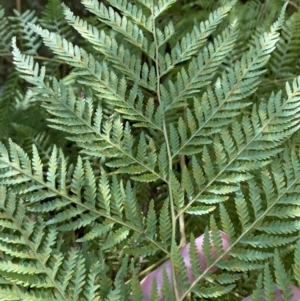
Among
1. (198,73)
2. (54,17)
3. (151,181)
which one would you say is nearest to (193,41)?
(198,73)

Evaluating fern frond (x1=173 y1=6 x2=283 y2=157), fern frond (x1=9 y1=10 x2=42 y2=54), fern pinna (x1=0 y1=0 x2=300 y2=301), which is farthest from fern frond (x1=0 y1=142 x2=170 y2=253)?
fern frond (x1=9 y1=10 x2=42 y2=54)

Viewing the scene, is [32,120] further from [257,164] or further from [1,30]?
[257,164]

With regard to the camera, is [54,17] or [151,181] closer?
[151,181]

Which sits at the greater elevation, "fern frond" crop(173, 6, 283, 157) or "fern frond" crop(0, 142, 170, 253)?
"fern frond" crop(173, 6, 283, 157)

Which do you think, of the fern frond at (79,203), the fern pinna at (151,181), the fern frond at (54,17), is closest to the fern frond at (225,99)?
the fern pinna at (151,181)

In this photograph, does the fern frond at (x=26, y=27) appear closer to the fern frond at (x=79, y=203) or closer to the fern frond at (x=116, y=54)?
the fern frond at (x=116, y=54)

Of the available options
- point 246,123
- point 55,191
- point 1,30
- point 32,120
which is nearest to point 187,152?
point 246,123

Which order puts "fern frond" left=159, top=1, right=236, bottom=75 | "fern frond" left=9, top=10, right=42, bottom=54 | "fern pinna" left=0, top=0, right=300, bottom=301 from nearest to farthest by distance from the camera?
1. "fern pinna" left=0, top=0, right=300, bottom=301
2. "fern frond" left=159, top=1, right=236, bottom=75
3. "fern frond" left=9, top=10, right=42, bottom=54

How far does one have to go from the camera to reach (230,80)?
2.18 ft

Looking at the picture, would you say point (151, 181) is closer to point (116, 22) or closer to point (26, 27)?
point (116, 22)

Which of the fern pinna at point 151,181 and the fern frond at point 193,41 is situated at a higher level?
the fern frond at point 193,41

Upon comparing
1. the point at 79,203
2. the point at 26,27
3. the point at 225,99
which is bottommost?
the point at 79,203

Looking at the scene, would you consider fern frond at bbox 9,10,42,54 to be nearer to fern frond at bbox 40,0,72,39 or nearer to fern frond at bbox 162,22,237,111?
fern frond at bbox 40,0,72,39

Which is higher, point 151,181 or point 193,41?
point 193,41
